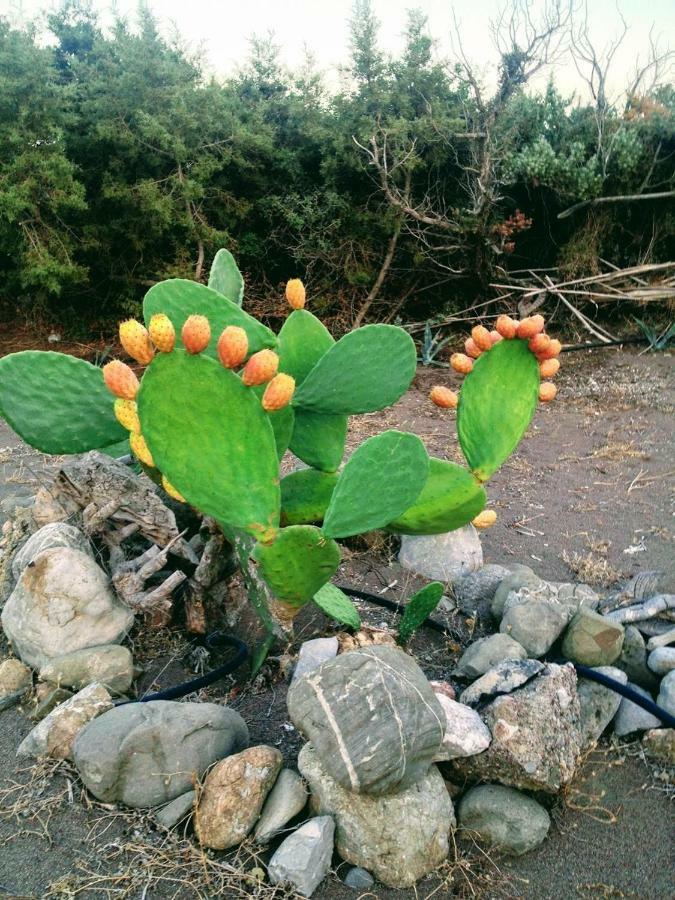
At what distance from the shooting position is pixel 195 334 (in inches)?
48.9

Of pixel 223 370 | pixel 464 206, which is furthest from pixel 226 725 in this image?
pixel 464 206

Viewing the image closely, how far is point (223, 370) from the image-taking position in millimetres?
1313

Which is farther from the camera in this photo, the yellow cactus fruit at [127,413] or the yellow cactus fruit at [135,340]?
the yellow cactus fruit at [127,413]

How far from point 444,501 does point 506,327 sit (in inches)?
17.6

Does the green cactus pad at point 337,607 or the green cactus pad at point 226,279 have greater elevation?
the green cactus pad at point 226,279

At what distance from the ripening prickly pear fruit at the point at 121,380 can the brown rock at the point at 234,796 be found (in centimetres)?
72

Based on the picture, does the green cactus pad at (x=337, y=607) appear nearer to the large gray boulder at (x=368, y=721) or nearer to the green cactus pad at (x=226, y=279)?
the large gray boulder at (x=368, y=721)

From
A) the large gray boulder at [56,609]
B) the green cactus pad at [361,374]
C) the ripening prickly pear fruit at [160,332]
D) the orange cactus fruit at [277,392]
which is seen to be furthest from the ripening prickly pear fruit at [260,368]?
the large gray boulder at [56,609]

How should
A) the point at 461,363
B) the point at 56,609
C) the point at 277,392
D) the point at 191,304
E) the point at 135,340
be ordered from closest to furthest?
the point at 135,340 < the point at 277,392 < the point at 191,304 < the point at 461,363 < the point at 56,609

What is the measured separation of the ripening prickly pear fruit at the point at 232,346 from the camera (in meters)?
1.26

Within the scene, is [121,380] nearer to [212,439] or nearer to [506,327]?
[212,439]

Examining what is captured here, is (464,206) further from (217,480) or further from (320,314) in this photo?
(217,480)

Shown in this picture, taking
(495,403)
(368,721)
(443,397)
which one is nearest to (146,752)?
(368,721)

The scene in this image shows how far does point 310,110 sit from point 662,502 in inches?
175
